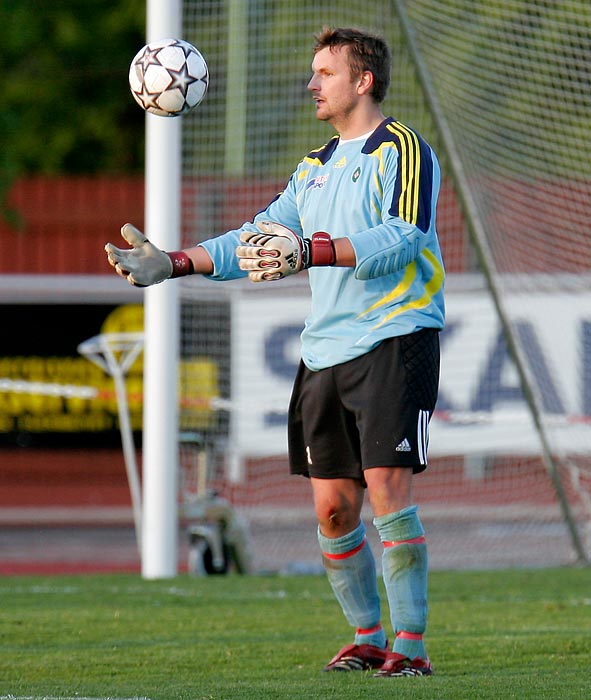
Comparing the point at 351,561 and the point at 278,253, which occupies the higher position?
the point at 278,253

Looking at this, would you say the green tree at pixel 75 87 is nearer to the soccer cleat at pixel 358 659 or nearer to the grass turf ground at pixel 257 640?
the grass turf ground at pixel 257 640

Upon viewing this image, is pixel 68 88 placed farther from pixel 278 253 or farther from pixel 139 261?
pixel 278 253

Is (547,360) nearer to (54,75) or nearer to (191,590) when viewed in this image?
(191,590)

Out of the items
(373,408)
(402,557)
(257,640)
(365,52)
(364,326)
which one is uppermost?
(365,52)

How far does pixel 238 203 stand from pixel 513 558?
4.06 m

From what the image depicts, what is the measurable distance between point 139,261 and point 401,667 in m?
1.59

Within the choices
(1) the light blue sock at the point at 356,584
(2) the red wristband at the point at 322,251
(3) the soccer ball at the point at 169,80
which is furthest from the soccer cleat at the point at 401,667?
(3) the soccer ball at the point at 169,80

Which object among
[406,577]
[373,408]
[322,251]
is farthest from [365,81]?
[406,577]

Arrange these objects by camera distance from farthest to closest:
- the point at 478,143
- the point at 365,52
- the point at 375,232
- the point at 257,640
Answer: the point at 478,143
the point at 257,640
the point at 365,52
the point at 375,232

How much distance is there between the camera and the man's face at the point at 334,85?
4.70 meters

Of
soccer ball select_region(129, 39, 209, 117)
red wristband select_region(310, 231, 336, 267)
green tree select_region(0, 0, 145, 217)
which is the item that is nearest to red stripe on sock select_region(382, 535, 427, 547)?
red wristband select_region(310, 231, 336, 267)

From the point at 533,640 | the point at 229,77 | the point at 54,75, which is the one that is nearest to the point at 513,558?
the point at 229,77

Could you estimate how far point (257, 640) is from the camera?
5.50 m

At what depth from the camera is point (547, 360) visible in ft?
33.7
